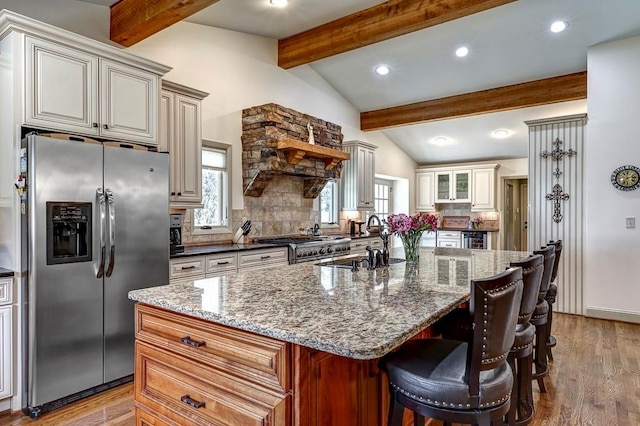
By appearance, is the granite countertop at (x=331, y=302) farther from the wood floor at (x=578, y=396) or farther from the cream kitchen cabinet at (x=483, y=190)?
the cream kitchen cabinet at (x=483, y=190)

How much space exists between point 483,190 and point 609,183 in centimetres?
365

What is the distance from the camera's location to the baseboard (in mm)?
4443

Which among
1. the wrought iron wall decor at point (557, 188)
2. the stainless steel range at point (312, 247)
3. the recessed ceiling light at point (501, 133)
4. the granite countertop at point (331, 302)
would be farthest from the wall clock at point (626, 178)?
the stainless steel range at point (312, 247)

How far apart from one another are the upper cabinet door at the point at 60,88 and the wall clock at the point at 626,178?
17.3 feet

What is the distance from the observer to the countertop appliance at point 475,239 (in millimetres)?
7949

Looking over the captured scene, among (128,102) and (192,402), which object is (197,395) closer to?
(192,402)

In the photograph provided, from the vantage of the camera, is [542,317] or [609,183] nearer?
[542,317]

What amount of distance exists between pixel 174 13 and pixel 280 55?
2.30 m

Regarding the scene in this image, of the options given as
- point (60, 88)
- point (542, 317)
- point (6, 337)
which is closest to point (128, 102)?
point (60, 88)

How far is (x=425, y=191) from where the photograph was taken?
8.94 m

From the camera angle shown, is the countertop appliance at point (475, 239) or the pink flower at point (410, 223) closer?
the pink flower at point (410, 223)

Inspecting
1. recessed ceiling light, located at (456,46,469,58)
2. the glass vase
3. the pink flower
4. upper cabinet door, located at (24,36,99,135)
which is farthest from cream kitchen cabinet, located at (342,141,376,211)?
upper cabinet door, located at (24,36,99,135)

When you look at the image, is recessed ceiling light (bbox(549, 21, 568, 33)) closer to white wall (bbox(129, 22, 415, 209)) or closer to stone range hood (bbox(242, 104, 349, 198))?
stone range hood (bbox(242, 104, 349, 198))

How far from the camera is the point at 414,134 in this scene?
7828 mm
